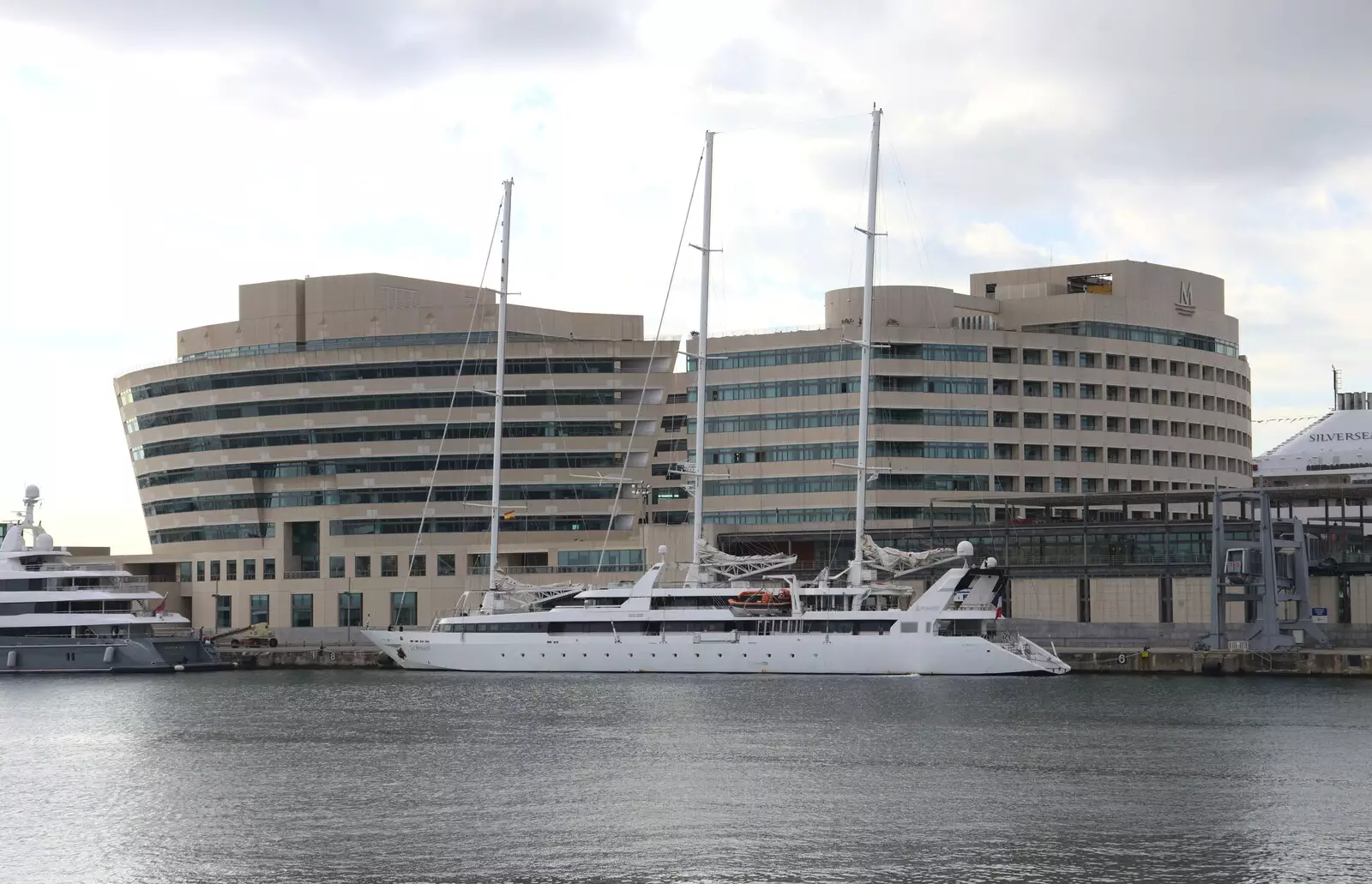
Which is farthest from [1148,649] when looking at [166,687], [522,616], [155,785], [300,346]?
[300,346]

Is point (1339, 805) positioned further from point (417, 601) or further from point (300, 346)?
point (300, 346)

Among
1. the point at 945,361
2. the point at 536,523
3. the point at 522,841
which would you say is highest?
the point at 945,361

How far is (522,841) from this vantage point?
141 feet

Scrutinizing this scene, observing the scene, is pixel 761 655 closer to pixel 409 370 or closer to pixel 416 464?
Result: pixel 416 464

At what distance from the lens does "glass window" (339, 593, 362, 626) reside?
145625 mm

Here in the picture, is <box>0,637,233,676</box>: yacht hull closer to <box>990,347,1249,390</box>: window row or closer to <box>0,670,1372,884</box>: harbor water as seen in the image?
<box>0,670,1372,884</box>: harbor water

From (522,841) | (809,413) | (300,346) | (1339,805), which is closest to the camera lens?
(522,841)

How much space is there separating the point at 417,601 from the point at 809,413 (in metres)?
35.7

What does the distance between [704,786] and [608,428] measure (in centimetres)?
9371

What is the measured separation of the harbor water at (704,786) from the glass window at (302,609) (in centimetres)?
6056

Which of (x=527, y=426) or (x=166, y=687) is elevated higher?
(x=527, y=426)

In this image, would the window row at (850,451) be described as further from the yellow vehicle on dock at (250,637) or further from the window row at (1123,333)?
the yellow vehicle on dock at (250,637)

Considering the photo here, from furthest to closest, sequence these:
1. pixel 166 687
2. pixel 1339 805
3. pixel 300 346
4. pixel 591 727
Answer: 1. pixel 300 346
2. pixel 166 687
3. pixel 591 727
4. pixel 1339 805

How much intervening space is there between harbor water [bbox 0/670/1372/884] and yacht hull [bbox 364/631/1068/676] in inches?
Result: 310
